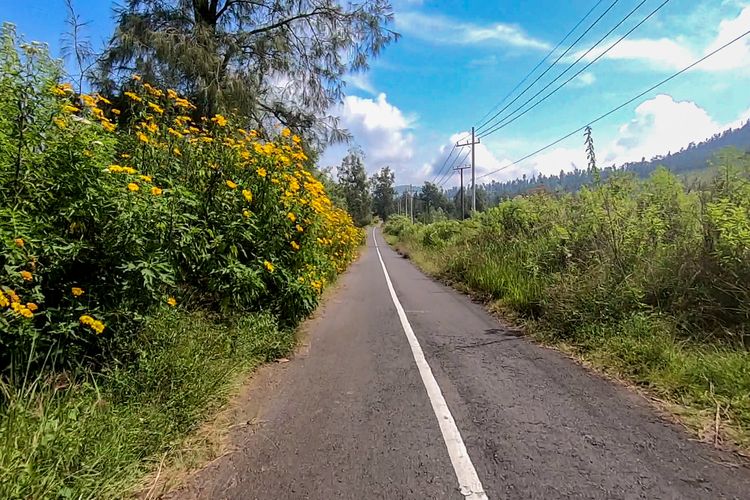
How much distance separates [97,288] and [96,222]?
20.8 inches

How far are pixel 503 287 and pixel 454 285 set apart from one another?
4043mm

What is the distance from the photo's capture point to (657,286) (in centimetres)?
609

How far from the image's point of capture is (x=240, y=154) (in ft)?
17.5

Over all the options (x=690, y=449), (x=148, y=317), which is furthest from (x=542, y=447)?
(x=148, y=317)

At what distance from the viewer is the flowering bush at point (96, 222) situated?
3006mm

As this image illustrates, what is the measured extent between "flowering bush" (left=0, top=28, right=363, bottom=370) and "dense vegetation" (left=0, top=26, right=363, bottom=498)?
1cm

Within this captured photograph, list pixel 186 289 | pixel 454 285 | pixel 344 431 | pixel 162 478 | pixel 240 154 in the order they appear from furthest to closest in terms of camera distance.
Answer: pixel 454 285
pixel 240 154
pixel 186 289
pixel 344 431
pixel 162 478

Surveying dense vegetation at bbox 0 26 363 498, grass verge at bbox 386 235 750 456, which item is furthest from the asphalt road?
dense vegetation at bbox 0 26 363 498

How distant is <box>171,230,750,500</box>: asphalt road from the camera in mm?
2863

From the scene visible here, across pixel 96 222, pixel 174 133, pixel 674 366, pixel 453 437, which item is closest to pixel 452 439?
pixel 453 437

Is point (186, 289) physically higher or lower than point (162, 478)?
higher

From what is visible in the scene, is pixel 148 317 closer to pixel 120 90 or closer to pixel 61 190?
pixel 61 190

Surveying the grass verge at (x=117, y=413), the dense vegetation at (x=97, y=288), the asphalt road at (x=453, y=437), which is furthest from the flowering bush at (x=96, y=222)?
the asphalt road at (x=453, y=437)

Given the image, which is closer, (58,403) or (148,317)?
(58,403)
